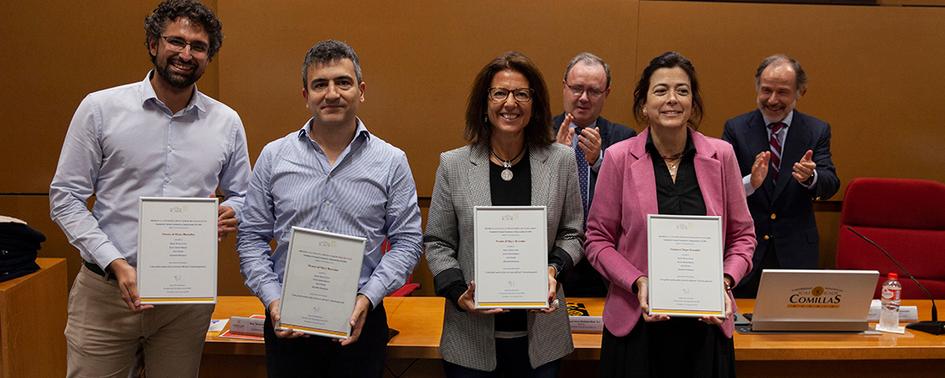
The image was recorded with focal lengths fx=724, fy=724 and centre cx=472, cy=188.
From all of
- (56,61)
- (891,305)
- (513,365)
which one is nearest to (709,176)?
(513,365)

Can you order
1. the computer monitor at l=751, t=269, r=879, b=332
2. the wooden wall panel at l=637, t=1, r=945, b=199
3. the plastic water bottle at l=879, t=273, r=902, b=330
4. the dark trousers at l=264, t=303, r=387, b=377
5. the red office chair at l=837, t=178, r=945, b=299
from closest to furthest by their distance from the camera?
the dark trousers at l=264, t=303, r=387, b=377
the computer monitor at l=751, t=269, r=879, b=332
the plastic water bottle at l=879, t=273, r=902, b=330
the red office chair at l=837, t=178, r=945, b=299
the wooden wall panel at l=637, t=1, r=945, b=199

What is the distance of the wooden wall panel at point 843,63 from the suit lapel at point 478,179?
7.42 ft

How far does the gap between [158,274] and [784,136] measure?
2.83 m

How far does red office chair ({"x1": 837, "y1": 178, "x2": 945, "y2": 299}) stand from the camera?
3725 millimetres

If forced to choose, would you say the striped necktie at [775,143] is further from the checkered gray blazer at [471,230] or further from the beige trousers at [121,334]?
the beige trousers at [121,334]

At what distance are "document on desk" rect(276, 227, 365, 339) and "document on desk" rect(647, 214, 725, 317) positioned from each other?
825mm

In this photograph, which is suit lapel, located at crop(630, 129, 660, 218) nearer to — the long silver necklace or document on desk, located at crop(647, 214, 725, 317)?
document on desk, located at crop(647, 214, 725, 317)

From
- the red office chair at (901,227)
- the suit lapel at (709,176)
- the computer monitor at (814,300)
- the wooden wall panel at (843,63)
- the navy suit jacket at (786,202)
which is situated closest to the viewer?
the suit lapel at (709,176)

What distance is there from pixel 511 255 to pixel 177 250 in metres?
0.94

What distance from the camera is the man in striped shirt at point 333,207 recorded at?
208 centimetres

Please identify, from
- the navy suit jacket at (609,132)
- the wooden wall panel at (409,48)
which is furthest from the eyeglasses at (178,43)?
the wooden wall panel at (409,48)

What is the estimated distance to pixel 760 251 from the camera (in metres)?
3.44

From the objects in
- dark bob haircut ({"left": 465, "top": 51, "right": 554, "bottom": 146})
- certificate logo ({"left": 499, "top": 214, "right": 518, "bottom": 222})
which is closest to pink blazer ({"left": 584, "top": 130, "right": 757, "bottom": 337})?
dark bob haircut ({"left": 465, "top": 51, "right": 554, "bottom": 146})

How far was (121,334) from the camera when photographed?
2273 millimetres
